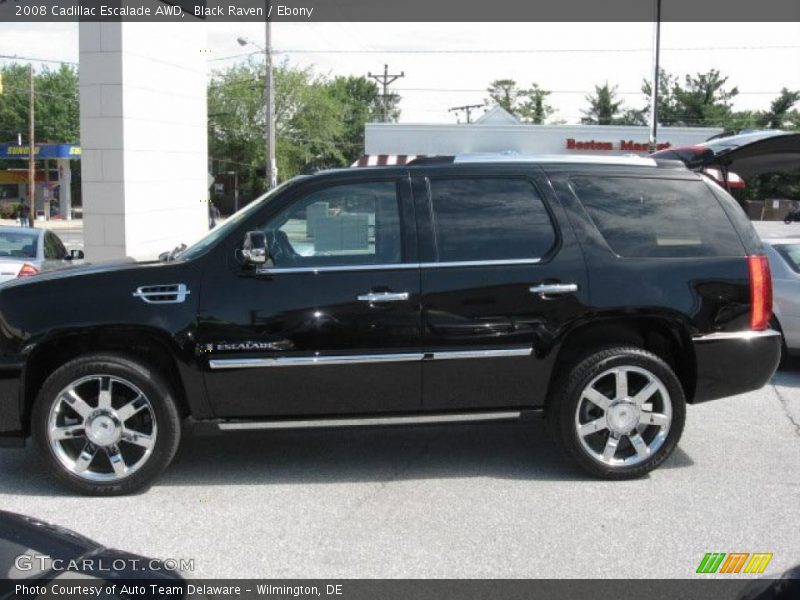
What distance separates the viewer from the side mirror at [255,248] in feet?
16.3

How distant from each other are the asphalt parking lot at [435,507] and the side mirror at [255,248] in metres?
1.38

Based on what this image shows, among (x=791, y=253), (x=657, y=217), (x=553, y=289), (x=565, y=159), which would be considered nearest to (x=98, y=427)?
(x=553, y=289)

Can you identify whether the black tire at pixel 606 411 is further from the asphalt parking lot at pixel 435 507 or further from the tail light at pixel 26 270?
the tail light at pixel 26 270

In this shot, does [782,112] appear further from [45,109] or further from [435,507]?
[435,507]

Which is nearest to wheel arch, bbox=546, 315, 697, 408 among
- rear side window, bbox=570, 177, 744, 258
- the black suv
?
the black suv

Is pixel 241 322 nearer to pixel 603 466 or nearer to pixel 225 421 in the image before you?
pixel 225 421

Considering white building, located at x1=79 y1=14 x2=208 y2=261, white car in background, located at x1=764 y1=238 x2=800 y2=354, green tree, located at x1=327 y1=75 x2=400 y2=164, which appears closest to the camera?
white car in background, located at x1=764 y1=238 x2=800 y2=354

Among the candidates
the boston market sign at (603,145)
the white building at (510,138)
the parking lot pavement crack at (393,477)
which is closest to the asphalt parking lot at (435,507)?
the parking lot pavement crack at (393,477)

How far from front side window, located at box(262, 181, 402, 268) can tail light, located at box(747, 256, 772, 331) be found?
219 centimetres

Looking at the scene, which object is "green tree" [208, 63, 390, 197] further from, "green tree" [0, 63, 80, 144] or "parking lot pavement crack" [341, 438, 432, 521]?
"parking lot pavement crack" [341, 438, 432, 521]

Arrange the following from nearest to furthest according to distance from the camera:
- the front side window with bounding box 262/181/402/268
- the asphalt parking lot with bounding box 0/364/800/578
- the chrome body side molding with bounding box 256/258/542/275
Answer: the asphalt parking lot with bounding box 0/364/800/578, the chrome body side molding with bounding box 256/258/542/275, the front side window with bounding box 262/181/402/268

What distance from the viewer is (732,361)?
5.43 meters

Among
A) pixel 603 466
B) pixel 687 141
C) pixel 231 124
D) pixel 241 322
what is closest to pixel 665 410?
pixel 603 466

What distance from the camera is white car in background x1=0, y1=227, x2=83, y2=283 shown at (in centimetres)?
1095
